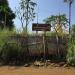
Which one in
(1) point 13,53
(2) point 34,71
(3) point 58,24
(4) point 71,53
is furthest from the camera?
(3) point 58,24

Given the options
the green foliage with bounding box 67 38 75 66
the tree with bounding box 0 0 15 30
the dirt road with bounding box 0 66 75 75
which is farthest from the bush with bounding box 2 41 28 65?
the tree with bounding box 0 0 15 30

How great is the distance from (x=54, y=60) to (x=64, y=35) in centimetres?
179

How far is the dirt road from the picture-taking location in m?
14.2

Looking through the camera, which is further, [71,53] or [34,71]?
[71,53]

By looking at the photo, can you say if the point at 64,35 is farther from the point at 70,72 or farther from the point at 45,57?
the point at 70,72

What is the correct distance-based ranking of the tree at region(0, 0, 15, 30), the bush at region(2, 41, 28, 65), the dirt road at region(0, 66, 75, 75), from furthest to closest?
1. the tree at region(0, 0, 15, 30)
2. the bush at region(2, 41, 28, 65)
3. the dirt road at region(0, 66, 75, 75)

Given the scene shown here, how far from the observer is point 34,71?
14.8 m

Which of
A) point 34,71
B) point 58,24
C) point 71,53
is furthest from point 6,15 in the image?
point 34,71

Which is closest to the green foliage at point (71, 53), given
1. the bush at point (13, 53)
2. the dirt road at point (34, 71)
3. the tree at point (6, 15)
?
the dirt road at point (34, 71)

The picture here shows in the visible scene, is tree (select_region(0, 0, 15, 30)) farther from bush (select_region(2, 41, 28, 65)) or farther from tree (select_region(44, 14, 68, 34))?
bush (select_region(2, 41, 28, 65))

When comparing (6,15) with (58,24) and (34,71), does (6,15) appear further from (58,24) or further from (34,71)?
(34,71)

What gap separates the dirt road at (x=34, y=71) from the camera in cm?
1418

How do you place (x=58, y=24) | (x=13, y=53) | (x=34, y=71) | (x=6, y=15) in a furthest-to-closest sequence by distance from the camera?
1. (x=6, y=15)
2. (x=58, y=24)
3. (x=13, y=53)
4. (x=34, y=71)

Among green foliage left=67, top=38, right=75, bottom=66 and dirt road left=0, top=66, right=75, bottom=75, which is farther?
green foliage left=67, top=38, right=75, bottom=66
